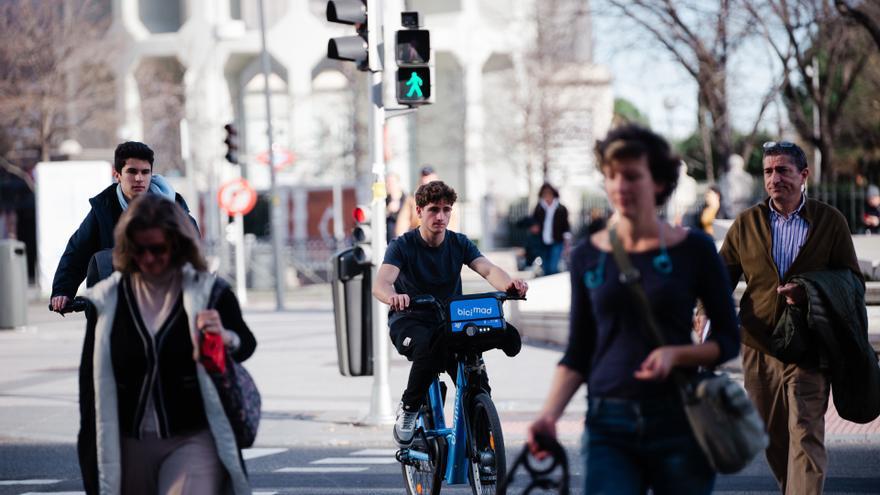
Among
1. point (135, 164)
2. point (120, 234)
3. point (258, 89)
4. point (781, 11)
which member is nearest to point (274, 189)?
point (781, 11)

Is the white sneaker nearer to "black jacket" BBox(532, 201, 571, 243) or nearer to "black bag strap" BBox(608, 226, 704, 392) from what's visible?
"black bag strap" BBox(608, 226, 704, 392)

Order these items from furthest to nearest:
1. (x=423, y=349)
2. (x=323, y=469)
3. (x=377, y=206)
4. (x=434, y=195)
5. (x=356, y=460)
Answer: (x=377, y=206) < (x=356, y=460) < (x=323, y=469) < (x=434, y=195) < (x=423, y=349)

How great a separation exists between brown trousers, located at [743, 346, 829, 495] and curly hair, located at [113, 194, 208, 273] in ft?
10.1

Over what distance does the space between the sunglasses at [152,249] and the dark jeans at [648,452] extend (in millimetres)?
1455

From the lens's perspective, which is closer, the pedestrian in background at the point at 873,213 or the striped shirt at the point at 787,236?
the striped shirt at the point at 787,236

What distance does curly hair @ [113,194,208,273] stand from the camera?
15.5ft

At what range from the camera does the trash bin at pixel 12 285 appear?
22.2 m

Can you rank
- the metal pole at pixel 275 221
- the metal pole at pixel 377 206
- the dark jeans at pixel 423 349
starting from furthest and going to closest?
1. the metal pole at pixel 275 221
2. the metal pole at pixel 377 206
3. the dark jeans at pixel 423 349

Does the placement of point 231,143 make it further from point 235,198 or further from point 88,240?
point 88,240

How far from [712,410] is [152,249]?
1799 millimetres

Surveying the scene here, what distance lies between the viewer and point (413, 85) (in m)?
11.6

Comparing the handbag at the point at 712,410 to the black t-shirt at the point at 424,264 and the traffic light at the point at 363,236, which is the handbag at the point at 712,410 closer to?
the black t-shirt at the point at 424,264

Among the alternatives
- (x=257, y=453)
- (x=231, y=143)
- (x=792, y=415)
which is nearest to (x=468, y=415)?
(x=792, y=415)

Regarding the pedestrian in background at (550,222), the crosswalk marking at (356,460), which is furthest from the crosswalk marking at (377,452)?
the pedestrian in background at (550,222)
